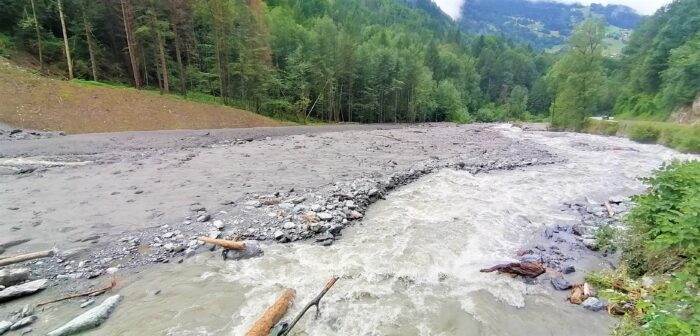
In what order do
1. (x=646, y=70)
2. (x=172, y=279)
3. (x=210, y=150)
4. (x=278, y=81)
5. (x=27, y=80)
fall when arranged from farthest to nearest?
(x=646, y=70) < (x=278, y=81) < (x=27, y=80) < (x=210, y=150) < (x=172, y=279)

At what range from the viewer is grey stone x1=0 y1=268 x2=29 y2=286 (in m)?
6.58

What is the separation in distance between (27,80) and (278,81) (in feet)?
88.5

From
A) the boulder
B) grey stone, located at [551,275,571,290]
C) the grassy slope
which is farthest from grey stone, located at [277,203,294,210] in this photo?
the grassy slope

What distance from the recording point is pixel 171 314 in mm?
6195

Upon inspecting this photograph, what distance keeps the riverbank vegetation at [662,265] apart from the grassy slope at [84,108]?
33.3 meters

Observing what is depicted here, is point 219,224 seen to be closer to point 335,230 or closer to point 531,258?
point 335,230

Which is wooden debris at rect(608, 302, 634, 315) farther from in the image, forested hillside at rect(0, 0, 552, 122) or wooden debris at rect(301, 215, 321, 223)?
forested hillside at rect(0, 0, 552, 122)

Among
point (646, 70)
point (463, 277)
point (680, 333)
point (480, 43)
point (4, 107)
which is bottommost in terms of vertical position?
point (463, 277)

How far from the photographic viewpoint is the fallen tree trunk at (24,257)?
23.7ft

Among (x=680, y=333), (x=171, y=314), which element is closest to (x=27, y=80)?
(x=171, y=314)

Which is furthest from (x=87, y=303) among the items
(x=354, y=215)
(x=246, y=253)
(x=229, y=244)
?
(x=354, y=215)

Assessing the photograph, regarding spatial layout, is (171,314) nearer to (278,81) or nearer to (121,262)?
(121,262)

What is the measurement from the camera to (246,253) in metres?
8.33

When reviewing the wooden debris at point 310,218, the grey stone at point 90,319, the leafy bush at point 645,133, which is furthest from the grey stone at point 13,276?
the leafy bush at point 645,133
